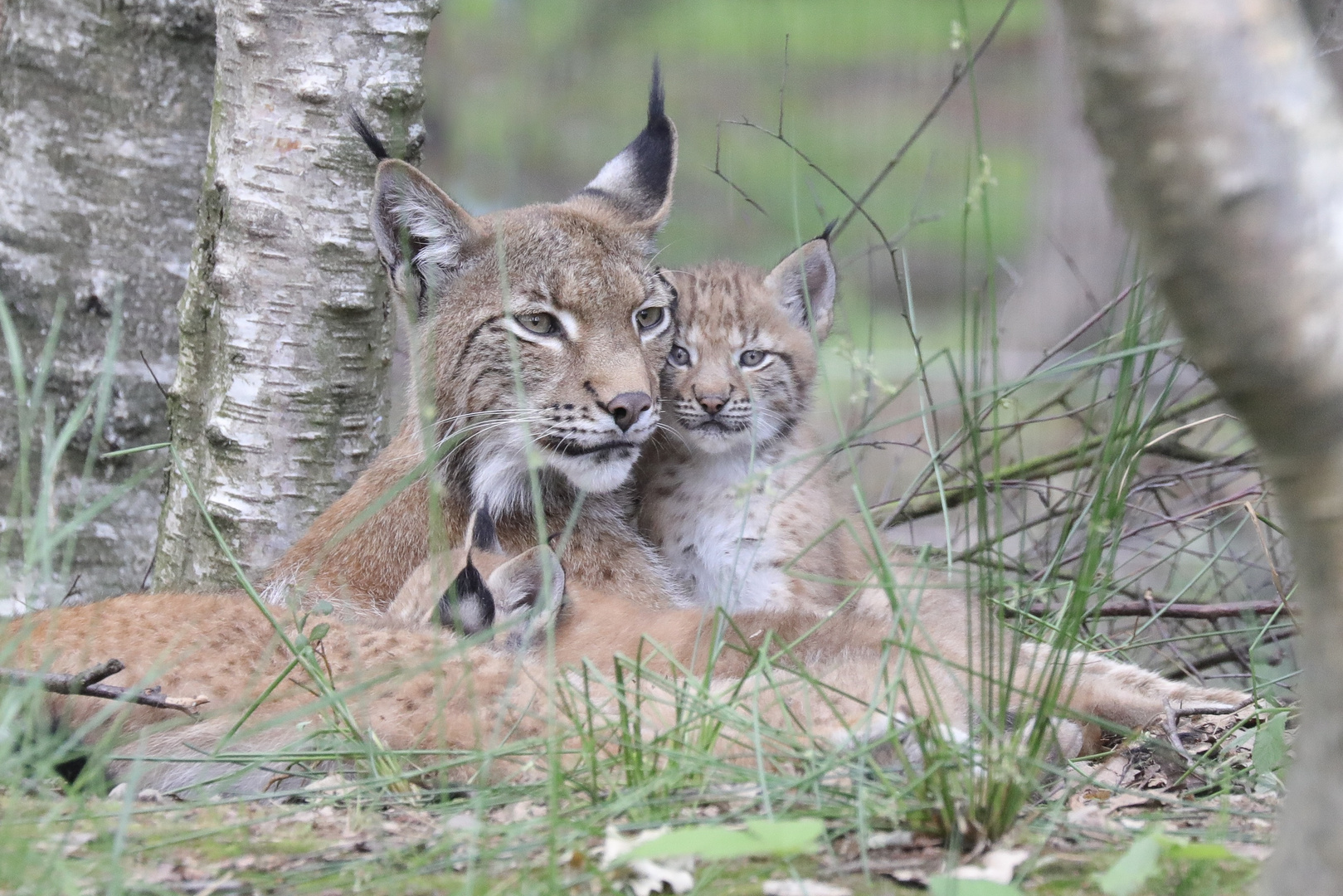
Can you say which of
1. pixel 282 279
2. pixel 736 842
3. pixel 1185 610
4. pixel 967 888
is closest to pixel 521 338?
pixel 282 279

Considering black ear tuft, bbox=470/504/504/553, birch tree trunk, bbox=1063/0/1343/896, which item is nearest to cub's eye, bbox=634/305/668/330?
black ear tuft, bbox=470/504/504/553

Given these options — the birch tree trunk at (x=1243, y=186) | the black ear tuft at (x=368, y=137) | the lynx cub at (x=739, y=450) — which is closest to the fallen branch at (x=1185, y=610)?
the lynx cub at (x=739, y=450)

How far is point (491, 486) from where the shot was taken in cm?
324

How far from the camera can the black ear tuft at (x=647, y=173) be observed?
3684 millimetres

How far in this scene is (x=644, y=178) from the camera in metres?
3.79

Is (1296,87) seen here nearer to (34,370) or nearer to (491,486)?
(491,486)

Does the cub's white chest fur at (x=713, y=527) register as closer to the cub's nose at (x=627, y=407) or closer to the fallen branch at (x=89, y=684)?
the cub's nose at (x=627, y=407)

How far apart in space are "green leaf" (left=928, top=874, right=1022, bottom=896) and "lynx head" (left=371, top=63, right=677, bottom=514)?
1782 millimetres

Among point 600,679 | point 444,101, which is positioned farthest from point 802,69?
point 600,679

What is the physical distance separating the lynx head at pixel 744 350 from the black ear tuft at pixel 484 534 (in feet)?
2.44

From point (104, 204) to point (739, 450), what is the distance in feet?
6.92

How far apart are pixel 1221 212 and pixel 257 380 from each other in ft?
9.39

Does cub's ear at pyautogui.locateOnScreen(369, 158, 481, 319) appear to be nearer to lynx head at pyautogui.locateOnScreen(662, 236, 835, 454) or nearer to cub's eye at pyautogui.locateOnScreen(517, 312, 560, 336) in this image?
cub's eye at pyautogui.locateOnScreen(517, 312, 560, 336)

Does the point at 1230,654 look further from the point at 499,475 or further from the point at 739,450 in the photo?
the point at 499,475
